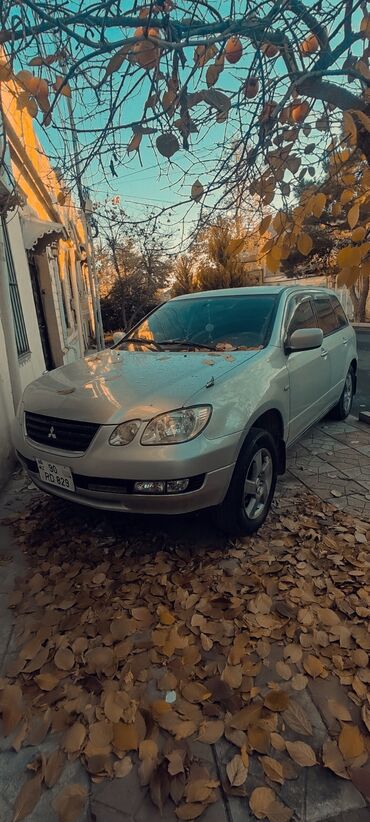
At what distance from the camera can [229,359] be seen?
2.95 m

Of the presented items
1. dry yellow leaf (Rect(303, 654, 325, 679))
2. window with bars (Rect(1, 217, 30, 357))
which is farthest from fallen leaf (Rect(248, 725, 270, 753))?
window with bars (Rect(1, 217, 30, 357))

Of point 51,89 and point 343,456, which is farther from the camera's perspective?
point 343,456

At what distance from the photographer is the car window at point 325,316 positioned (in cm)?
437

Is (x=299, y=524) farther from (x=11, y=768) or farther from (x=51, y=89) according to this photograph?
(x=51, y=89)

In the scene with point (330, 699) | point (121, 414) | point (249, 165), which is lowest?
point (330, 699)

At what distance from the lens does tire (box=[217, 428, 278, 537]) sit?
8.51ft

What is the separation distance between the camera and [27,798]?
1.42 metres

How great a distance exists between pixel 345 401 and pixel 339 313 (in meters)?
1.09

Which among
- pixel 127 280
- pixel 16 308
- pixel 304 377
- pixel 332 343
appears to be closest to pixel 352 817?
pixel 304 377

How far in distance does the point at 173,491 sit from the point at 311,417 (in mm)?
2114

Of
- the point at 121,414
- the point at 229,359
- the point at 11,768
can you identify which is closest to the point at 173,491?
the point at 121,414

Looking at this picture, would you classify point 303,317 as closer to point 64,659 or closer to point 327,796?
point 64,659

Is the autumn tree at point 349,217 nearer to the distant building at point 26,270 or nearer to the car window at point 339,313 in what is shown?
the distant building at point 26,270

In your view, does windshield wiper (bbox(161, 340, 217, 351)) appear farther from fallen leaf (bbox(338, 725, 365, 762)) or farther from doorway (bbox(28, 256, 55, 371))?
doorway (bbox(28, 256, 55, 371))
